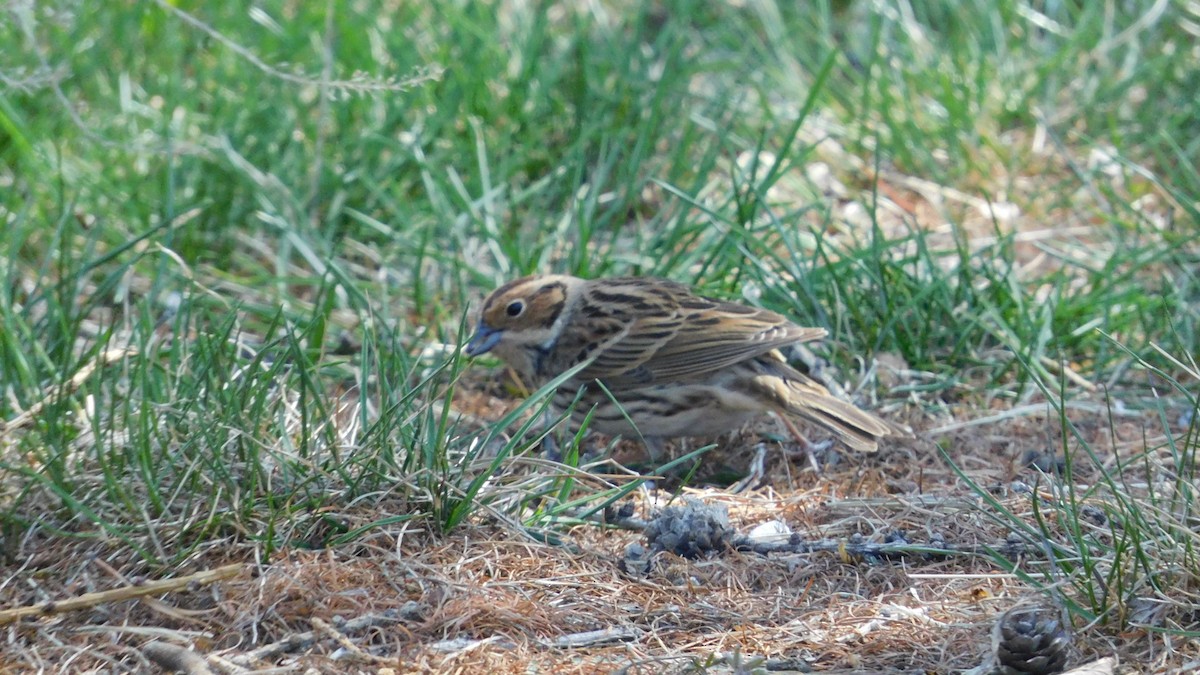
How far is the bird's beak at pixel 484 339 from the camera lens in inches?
227

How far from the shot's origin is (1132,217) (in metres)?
7.17

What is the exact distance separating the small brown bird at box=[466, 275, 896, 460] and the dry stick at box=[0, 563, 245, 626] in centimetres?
189

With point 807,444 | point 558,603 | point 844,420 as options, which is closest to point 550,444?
point 807,444

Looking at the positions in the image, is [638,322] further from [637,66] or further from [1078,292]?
[637,66]

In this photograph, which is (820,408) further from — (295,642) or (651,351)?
(295,642)

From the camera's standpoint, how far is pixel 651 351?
5.75 metres

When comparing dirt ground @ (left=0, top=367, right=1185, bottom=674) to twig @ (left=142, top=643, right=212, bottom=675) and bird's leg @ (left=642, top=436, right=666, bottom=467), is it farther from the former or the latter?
bird's leg @ (left=642, top=436, right=666, bottom=467)

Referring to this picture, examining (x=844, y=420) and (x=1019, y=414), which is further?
(x=1019, y=414)

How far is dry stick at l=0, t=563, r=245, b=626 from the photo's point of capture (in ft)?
12.7

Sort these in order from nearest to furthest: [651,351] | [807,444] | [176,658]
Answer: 1. [176,658]
2. [807,444]
3. [651,351]

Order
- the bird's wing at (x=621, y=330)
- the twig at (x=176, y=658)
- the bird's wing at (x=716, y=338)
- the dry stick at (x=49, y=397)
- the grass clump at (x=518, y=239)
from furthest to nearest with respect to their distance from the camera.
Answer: the bird's wing at (x=621, y=330) < the bird's wing at (x=716, y=338) < the dry stick at (x=49, y=397) < the grass clump at (x=518, y=239) < the twig at (x=176, y=658)

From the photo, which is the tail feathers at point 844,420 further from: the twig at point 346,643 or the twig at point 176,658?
the twig at point 176,658

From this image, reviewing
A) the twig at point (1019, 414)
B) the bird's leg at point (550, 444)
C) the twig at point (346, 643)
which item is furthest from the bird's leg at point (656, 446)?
the twig at point (346, 643)

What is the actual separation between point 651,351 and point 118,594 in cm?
248
